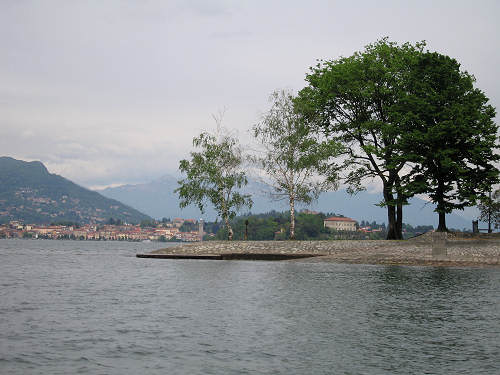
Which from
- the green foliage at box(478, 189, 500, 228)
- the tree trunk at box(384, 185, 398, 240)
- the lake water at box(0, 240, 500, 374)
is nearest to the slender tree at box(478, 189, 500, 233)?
the green foliage at box(478, 189, 500, 228)

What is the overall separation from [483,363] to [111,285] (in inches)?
775

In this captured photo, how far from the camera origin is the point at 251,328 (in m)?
15.8

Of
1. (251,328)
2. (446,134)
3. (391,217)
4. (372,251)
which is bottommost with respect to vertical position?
(251,328)

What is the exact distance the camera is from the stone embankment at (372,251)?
43.8 m

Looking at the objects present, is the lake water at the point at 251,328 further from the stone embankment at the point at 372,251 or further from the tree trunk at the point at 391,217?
the tree trunk at the point at 391,217

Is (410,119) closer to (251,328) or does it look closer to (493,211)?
(493,211)

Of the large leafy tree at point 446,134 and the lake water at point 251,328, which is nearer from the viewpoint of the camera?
the lake water at point 251,328

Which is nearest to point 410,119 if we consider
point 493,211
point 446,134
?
point 446,134

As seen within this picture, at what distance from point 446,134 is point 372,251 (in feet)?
43.0

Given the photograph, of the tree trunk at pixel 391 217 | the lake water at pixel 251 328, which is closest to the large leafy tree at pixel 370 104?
the tree trunk at pixel 391 217

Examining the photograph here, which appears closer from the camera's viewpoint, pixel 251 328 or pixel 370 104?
pixel 251 328

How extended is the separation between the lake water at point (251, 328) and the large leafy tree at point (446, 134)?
89.3ft

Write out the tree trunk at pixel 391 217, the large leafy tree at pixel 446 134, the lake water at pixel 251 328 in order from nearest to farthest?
the lake water at pixel 251 328, the large leafy tree at pixel 446 134, the tree trunk at pixel 391 217

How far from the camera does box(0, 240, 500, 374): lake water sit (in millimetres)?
11719
